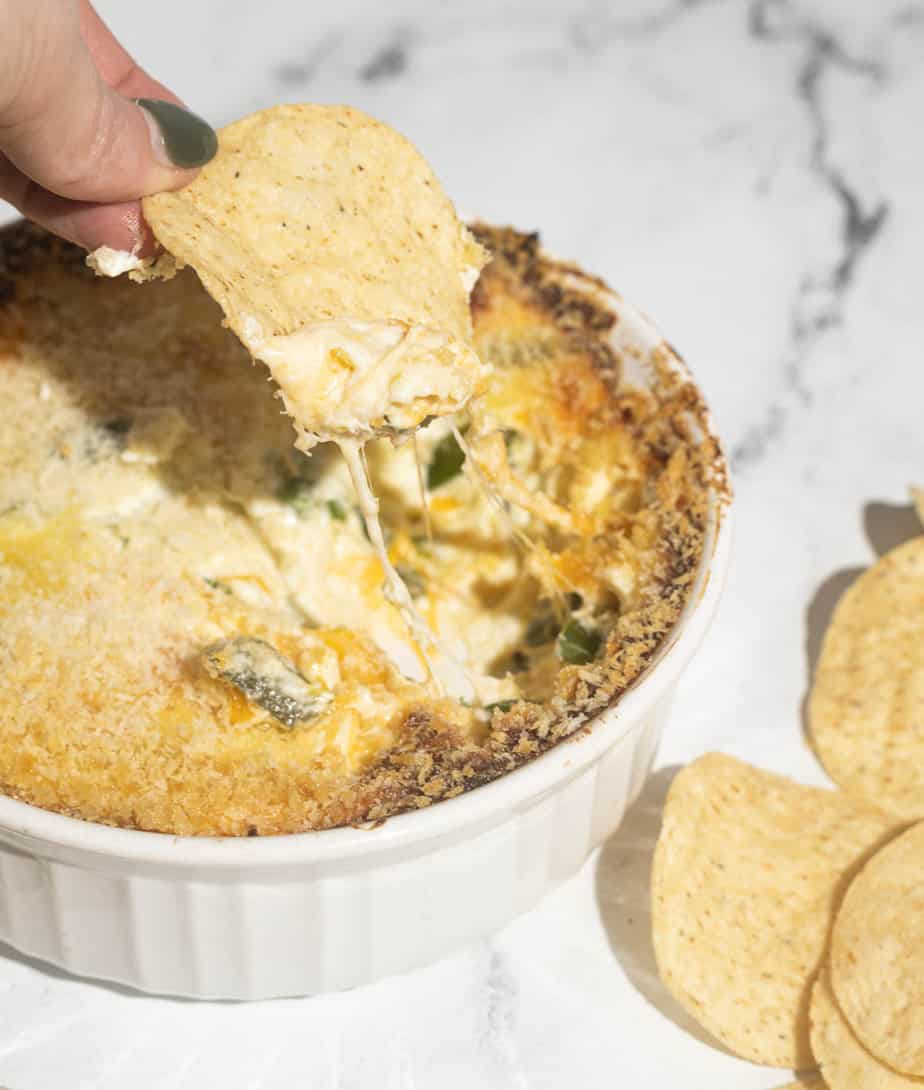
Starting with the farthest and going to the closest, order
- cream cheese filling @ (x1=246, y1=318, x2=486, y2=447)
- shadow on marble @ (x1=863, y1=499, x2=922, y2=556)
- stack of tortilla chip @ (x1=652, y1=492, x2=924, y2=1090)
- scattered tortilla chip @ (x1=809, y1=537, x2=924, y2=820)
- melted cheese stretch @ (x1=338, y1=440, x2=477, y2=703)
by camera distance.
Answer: shadow on marble @ (x1=863, y1=499, x2=922, y2=556)
scattered tortilla chip @ (x1=809, y1=537, x2=924, y2=820)
stack of tortilla chip @ (x1=652, y1=492, x2=924, y2=1090)
melted cheese stretch @ (x1=338, y1=440, x2=477, y2=703)
cream cheese filling @ (x1=246, y1=318, x2=486, y2=447)

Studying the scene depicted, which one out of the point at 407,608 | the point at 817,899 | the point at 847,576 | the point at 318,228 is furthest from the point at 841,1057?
the point at 318,228

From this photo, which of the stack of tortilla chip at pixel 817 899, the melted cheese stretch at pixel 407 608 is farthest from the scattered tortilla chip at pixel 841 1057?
the melted cheese stretch at pixel 407 608

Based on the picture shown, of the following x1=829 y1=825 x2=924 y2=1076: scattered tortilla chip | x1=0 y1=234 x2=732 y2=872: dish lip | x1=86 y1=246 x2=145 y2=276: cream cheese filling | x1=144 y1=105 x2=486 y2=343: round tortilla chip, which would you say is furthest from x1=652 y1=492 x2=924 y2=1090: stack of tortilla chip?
x1=86 y1=246 x2=145 y2=276: cream cheese filling

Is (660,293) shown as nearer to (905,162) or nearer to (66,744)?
(905,162)

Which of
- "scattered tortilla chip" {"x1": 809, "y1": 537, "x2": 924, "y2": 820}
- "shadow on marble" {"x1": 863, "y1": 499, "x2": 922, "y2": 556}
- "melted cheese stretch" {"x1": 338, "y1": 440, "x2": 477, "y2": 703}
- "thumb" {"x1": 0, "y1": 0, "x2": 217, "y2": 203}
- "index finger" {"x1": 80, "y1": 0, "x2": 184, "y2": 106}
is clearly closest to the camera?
"thumb" {"x1": 0, "y1": 0, "x2": 217, "y2": 203}

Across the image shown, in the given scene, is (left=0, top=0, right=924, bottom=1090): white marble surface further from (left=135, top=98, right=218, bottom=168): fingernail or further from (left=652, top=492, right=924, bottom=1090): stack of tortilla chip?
(left=135, top=98, right=218, bottom=168): fingernail

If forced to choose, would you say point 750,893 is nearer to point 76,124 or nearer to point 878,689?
point 878,689
